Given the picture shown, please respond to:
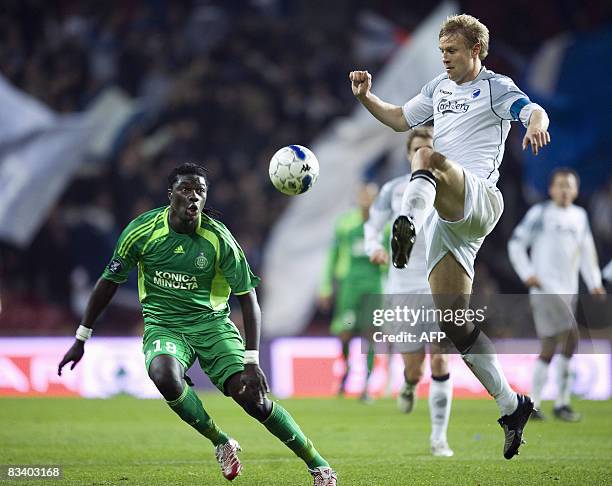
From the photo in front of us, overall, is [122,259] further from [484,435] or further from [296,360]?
[296,360]

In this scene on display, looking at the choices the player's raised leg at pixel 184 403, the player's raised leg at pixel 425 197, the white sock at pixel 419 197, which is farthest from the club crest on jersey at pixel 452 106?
the player's raised leg at pixel 184 403

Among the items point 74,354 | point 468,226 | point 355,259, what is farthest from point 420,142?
point 355,259

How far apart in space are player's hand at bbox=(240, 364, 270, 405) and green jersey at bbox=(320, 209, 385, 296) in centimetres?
665

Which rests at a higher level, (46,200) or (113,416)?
(46,200)

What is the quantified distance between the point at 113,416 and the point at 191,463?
148 inches

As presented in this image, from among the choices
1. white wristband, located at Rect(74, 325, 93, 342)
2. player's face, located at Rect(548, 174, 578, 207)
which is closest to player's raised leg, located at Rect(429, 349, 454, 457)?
white wristband, located at Rect(74, 325, 93, 342)

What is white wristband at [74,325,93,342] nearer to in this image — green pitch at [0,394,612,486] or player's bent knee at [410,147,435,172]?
green pitch at [0,394,612,486]

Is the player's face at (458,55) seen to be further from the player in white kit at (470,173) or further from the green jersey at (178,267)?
the green jersey at (178,267)

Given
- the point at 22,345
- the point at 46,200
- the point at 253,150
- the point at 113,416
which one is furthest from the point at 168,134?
the point at 113,416

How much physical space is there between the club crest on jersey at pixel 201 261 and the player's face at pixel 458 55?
1700 mm

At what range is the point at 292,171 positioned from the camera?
21.1ft

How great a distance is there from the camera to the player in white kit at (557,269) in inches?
400

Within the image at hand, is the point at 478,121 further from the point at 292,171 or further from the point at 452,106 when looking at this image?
the point at 292,171

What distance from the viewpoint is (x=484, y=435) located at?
8.86 meters
